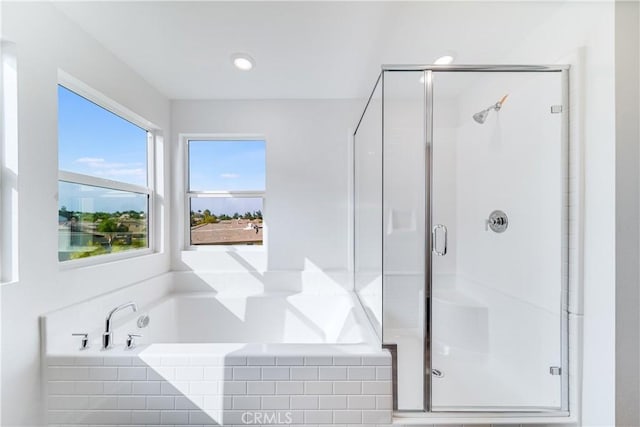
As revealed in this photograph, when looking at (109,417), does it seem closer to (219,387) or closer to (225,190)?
(219,387)

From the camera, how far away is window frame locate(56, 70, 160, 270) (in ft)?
5.65

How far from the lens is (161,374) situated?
1406 mm

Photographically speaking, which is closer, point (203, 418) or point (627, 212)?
point (627, 212)

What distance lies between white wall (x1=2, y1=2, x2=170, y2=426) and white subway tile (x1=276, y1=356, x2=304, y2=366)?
3.74ft

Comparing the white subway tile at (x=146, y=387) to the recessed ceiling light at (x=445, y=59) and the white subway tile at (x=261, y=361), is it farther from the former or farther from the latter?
the recessed ceiling light at (x=445, y=59)

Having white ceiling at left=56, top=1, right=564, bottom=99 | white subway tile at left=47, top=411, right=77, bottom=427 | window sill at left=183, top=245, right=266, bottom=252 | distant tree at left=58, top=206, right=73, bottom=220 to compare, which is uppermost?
white ceiling at left=56, top=1, right=564, bottom=99

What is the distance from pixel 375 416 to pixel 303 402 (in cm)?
35

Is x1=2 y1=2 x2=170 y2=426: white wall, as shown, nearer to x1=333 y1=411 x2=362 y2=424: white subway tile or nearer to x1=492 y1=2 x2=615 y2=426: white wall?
x1=333 y1=411 x2=362 y2=424: white subway tile

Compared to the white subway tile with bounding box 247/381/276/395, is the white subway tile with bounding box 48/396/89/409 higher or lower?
lower

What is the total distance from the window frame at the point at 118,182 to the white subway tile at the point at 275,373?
1260mm

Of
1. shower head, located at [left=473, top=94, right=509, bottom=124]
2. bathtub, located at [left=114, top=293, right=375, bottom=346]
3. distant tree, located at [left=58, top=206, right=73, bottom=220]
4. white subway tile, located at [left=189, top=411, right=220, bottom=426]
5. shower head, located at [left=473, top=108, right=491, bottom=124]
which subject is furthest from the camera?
bathtub, located at [left=114, top=293, right=375, bottom=346]

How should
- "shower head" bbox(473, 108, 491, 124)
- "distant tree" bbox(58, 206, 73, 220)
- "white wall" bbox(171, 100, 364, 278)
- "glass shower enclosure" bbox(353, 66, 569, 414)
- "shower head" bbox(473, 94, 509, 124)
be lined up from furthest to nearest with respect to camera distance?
"white wall" bbox(171, 100, 364, 278)
"shower head" bbox(473, 108, 491, 124)
"shower head" bbox(473, 94, 509, 124)
"distant tree" bbox(58, 206, 73, 220)
"glass shower enclosure" bbox(353, 66, 569, 414)

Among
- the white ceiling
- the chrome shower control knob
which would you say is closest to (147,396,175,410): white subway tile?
the white ceiling

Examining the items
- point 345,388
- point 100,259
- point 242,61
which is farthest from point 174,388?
point 242,61
